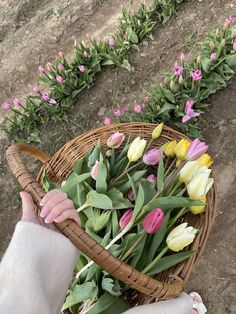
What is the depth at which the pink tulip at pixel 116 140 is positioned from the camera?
64.2 inches

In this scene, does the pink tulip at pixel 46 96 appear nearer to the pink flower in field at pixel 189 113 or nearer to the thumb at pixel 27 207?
the pink flower in field at pixel 189 113

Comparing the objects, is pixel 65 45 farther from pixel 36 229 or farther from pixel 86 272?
pixel 36 229

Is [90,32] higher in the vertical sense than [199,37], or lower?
higher

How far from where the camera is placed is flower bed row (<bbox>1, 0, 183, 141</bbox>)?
233 cm

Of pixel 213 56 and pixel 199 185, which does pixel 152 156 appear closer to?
pixel 199 185

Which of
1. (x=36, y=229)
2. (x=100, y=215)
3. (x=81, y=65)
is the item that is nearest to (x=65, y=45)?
(x=81, y=65)

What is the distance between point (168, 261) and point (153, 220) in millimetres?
177

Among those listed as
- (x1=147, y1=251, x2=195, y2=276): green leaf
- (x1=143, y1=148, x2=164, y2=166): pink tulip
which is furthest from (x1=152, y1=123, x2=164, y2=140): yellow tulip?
(x1=147, y1=251, x2=195, y2=276): green leaf


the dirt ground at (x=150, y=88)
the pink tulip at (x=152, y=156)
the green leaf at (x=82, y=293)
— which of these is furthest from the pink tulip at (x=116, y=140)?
the dirt ground at (x=150, y=88)

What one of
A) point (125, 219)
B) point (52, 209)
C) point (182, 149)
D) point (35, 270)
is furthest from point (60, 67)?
point (35, 270)

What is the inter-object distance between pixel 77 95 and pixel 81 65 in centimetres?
17

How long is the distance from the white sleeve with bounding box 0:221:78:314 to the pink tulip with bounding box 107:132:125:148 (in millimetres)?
592

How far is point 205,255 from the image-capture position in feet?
6.43

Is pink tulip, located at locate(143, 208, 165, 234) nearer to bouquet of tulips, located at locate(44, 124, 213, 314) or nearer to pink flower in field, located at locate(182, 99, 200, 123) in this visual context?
bouquet of tulips, located at locate(44, 124, 213, 314)
